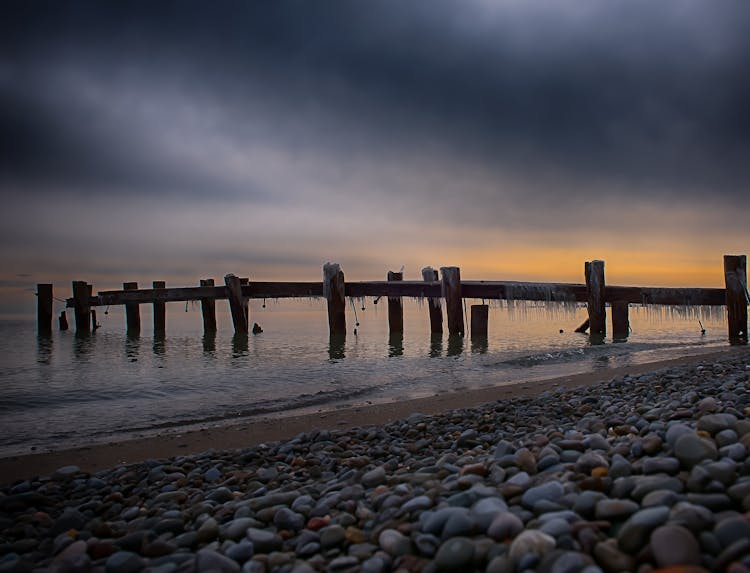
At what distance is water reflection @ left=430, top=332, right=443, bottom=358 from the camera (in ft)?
40.5

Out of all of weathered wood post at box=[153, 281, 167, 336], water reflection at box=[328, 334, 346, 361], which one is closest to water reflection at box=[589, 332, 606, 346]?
water reflection at box=[328, 334, 346, 361]

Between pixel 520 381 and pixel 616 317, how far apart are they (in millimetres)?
8336

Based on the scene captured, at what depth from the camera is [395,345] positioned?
14.7 m

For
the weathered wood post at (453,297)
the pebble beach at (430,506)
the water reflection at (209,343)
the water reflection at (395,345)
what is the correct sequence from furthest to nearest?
the weathered wood post at (453,297) → the water reflection at (209,343) → the water reflection at (395,345) → the pebble beach at (430,506)

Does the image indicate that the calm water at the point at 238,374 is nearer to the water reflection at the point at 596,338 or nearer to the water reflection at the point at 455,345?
the water reflection at the point at 455,345

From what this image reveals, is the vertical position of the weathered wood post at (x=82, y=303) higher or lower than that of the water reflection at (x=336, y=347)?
higher

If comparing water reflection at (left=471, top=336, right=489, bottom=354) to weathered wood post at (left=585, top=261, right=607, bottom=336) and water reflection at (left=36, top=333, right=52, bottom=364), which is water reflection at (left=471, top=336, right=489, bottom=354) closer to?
weathered wood post at (left=585, top=261, right=607, bottom=336)

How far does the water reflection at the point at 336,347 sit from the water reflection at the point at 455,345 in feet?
8.42

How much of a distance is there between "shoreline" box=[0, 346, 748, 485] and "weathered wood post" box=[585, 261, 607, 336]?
7978mm

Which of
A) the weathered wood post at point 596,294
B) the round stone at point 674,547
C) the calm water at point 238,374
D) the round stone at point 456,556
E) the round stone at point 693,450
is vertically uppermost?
the weathered wood post at point 596,294

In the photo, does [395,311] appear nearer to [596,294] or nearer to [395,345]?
[395,345]

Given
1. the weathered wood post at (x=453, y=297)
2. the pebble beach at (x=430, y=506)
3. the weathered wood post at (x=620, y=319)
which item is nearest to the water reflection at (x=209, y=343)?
the weathered wood post at (x=453, y=297)

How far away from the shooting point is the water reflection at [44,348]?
12852mm

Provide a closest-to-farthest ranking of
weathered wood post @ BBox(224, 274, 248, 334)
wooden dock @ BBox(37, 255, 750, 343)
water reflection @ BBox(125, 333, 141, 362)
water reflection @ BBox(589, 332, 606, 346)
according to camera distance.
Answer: water reflection @ BBox(125, 333, 141, 362) < water reflection @ BBox(589, 332, 606, 346) < wooden dock @ BBox(37, 255, 750, 343) < weathered wood post @ BBox(224, 274, 248, 334)
